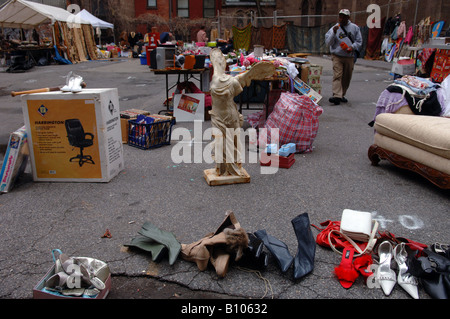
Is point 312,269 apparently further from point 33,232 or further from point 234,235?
point 33,232

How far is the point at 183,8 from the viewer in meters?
32.7

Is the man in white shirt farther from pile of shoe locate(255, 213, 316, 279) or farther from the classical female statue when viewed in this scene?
pile of shoe locate(255, 213, 316, 279)

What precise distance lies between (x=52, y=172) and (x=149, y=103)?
5.18 meters

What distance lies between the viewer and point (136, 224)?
3.44m

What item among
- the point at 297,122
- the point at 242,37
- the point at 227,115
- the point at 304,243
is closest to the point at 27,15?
the point at 242,37

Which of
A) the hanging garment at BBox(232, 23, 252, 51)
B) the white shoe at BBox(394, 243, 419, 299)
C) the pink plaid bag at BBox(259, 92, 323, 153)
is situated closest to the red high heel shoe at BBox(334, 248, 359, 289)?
the white shoe at BBox(394, 243, 419, 299)

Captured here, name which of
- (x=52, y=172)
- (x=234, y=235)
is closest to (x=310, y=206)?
(x=234, y=235)

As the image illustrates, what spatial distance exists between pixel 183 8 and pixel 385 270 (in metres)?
33.7

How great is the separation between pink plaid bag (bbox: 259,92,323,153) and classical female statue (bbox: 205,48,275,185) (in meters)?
1.35

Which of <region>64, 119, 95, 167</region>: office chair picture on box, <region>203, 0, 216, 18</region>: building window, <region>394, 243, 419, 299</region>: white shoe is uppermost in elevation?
<region>203, 0, 216, 18</region>: building window

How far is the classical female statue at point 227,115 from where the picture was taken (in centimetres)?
407

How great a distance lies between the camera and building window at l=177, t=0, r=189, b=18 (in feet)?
107

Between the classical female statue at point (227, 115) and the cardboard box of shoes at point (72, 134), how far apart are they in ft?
4.10

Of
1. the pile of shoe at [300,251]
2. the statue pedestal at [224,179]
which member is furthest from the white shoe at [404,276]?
the statue pedestal at [224,179]
